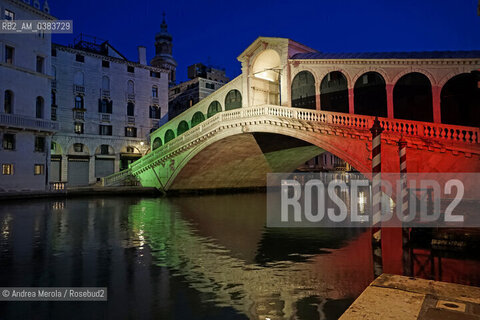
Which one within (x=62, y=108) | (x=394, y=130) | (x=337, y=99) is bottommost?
(x=394, y=130)

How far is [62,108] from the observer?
29.7 m

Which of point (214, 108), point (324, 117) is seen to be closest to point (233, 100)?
point (214, 108)

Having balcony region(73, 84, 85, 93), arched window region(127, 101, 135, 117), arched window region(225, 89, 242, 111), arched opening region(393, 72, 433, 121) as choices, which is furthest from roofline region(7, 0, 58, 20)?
arched opening region(393, 72, 433, 121)

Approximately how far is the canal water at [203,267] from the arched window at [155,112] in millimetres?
24615

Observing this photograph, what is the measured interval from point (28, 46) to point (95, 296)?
23652 mm

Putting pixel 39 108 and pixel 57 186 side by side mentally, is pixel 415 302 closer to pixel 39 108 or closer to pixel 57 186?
pixel 57 186

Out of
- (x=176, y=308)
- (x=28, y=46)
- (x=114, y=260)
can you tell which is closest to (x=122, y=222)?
(x=114, y=260)

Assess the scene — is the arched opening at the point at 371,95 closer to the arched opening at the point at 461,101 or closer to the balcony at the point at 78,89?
the arched opening at the point at 461,101

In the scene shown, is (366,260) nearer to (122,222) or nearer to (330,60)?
(122,222)

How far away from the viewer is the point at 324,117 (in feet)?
54.1

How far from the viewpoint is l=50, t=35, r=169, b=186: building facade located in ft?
97.5

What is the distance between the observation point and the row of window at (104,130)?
30734mm

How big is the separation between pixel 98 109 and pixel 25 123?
32.5 feet

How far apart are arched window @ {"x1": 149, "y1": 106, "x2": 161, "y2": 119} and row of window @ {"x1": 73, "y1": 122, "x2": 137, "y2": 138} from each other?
244cm
